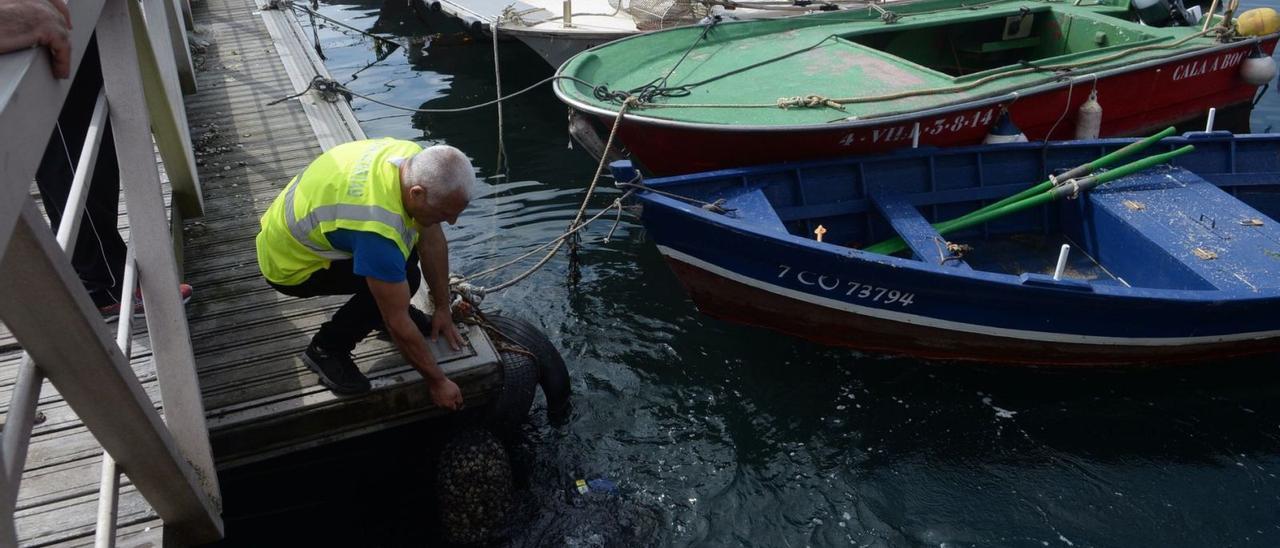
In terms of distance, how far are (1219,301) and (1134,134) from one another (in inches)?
151

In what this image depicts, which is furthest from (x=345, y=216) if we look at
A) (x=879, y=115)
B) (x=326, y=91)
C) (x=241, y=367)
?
(x=326, y=91)

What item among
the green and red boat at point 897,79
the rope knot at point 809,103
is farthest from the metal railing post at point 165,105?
the rope knot at point 809,103

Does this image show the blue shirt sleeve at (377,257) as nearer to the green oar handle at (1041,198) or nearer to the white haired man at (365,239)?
the white haired man at (365,239)

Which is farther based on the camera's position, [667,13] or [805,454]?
[667,13]

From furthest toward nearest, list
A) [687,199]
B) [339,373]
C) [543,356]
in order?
[687,199]
[543,356]
[339,373]

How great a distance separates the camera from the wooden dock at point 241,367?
275cm

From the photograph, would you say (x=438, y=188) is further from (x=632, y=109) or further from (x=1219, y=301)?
(x=1219, y=301)

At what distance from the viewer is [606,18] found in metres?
10.1

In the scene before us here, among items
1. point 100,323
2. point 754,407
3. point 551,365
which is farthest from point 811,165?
point 100,323

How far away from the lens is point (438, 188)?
3.11 m

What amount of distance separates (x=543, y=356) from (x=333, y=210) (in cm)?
169

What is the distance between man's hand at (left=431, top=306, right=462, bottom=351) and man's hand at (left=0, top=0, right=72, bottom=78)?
2.34 metres

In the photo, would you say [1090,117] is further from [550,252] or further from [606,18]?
[606,18]

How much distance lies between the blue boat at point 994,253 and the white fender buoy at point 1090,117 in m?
0.67
